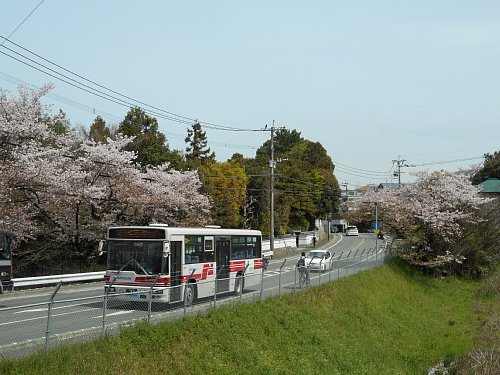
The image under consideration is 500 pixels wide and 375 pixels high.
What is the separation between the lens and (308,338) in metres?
19.6

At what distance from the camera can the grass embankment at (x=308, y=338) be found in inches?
464

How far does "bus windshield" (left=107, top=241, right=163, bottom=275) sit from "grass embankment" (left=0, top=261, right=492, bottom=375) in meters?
2.93

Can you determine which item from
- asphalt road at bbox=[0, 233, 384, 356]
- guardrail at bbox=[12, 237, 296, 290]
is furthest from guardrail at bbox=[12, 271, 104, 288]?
asphalt road at bbox=[0, 233, 384, 356]

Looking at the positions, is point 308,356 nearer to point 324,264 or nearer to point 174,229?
point 174,229

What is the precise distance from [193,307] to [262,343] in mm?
2301

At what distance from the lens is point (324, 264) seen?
34906mm

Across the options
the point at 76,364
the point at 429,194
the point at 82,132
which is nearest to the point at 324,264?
the point at 429,194

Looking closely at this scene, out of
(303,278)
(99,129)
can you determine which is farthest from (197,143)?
(303,278)

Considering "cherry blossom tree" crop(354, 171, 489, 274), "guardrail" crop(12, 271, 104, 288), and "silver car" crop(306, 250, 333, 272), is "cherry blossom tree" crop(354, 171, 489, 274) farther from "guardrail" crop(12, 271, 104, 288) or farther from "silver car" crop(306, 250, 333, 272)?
"guardrail" crop(12, 271, 104, 288)

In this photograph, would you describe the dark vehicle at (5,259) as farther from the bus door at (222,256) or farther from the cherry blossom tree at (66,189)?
the bus door at (222,256)

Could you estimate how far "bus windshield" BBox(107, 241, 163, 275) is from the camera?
18.6 m

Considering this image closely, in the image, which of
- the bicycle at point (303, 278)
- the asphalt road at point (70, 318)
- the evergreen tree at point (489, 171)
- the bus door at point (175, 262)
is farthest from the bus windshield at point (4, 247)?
the evergreen tree at point (489, 171)

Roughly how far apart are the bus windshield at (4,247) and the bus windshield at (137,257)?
6.84 m

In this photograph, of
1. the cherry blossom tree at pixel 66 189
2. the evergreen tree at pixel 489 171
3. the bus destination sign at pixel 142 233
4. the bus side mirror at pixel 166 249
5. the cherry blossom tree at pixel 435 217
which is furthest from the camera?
the evergreen tree at pixel 489 171
